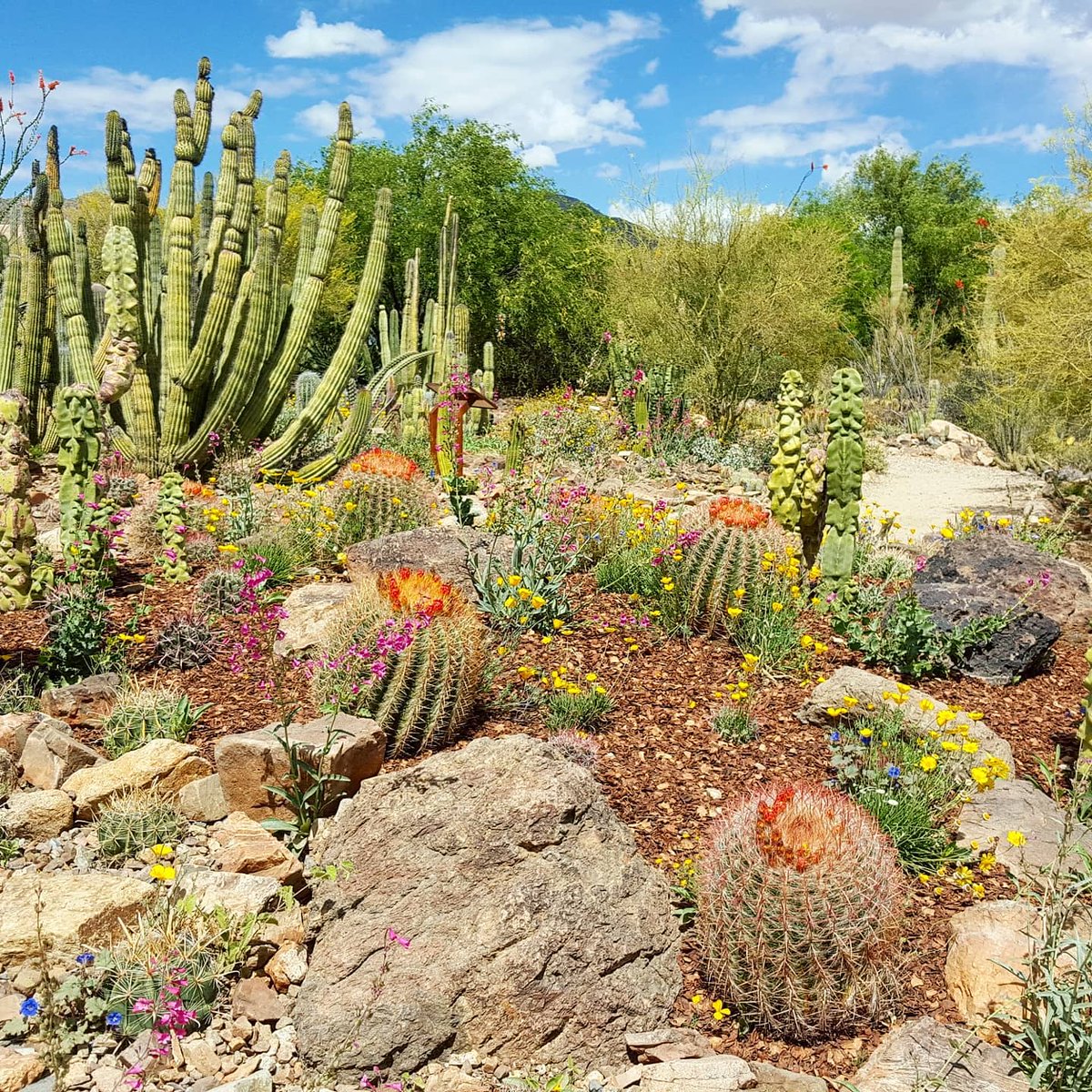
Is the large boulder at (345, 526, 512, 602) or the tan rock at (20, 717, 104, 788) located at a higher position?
the large boulder at (345, 526, 512, 602)

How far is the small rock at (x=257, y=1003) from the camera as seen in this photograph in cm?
302

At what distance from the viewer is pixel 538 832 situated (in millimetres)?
3289

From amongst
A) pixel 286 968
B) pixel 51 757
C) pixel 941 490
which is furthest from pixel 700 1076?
pixel 941 490

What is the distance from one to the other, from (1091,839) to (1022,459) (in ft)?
49.9

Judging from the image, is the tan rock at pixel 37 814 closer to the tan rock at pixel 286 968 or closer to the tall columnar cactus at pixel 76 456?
the tan rock at pixel 286 968

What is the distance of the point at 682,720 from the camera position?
16.3 feet

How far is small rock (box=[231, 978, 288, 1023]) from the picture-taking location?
302cm

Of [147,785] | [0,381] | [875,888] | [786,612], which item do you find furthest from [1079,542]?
[0,381]

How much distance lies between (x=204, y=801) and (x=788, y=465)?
4539mm

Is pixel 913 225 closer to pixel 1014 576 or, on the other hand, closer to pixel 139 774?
pixel 1014 576

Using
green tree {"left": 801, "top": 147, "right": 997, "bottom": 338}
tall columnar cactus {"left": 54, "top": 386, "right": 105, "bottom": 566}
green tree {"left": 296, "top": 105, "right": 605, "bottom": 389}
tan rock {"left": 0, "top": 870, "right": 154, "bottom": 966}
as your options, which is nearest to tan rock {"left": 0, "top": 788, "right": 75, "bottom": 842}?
tan rock {"left": 0, "top": 870, "right": 154, "bottom": 966}

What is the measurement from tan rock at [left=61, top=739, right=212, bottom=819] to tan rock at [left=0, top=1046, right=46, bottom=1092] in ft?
3.94

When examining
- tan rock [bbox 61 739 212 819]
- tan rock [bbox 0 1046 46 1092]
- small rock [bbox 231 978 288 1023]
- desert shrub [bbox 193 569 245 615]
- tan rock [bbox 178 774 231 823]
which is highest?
desert shrub [bbox 193 569 245 615]

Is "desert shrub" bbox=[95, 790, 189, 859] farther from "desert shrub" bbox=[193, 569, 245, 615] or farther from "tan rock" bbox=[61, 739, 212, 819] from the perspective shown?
"desert shrub" bbox=[193, 569, 245, 615]
